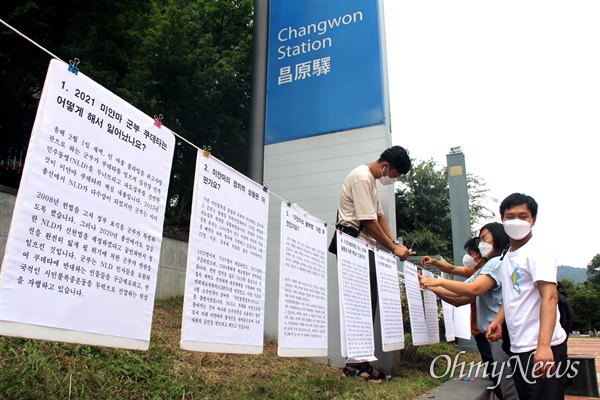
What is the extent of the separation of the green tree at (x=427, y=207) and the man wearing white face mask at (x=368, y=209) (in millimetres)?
20230

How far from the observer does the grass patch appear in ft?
7.77

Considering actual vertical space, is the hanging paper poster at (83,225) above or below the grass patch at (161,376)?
above

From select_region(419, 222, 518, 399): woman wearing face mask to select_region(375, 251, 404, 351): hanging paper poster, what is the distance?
0.39m

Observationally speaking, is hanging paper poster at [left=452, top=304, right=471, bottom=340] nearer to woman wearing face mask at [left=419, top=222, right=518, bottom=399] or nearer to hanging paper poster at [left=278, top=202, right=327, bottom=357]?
woman wearing face mask at [left=419, top=222, right=518, bottom=399]

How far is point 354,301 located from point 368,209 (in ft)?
2.79

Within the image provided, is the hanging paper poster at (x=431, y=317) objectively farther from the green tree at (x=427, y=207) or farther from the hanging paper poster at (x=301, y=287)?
the green tree at (x=427, y=207)

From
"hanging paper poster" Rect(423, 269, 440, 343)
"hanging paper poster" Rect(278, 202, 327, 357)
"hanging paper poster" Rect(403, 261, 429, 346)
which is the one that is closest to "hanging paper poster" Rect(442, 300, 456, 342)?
"hanging paper poster" Rect(423, 269, 440, 343)

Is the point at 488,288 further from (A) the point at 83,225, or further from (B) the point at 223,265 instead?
(A) the point at 83,225

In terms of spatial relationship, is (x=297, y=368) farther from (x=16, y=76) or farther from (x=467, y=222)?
(x=16, y=76)

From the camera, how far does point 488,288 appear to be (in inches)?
126

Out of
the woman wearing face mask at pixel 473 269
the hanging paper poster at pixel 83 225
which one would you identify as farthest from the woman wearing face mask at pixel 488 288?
the hanging paper poster at pixel 83 225

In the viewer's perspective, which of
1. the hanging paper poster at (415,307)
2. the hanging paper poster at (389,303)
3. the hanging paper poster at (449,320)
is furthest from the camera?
the hanging paper poster at (449,320)

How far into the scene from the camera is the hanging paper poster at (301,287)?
270 centimetres

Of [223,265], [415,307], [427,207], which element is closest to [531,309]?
[223,265]
